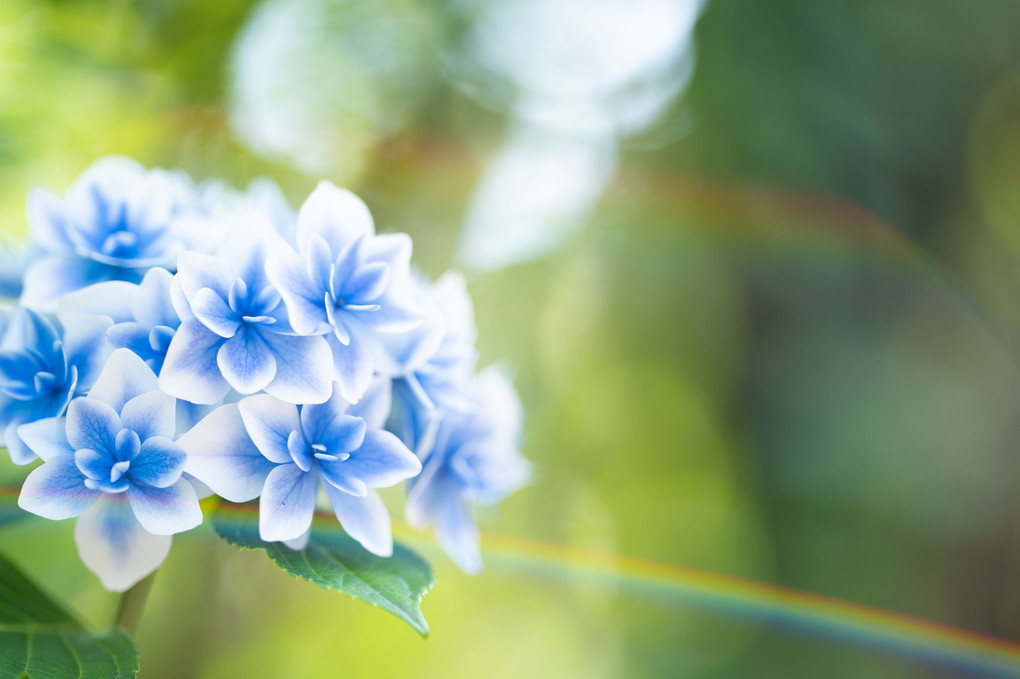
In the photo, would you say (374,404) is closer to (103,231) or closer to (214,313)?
(214,313)

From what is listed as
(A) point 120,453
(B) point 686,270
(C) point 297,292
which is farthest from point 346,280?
→ (B) point 686,270

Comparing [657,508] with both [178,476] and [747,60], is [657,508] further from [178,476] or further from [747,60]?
[178,476]

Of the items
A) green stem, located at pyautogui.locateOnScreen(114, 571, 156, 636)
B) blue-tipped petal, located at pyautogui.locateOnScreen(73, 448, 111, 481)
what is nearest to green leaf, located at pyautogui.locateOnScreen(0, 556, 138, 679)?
green stem, located at pyautogui.locateOnScreen(114, 571, 156, 636)

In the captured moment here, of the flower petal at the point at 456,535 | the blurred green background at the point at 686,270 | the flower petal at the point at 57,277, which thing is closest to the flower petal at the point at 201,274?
the flower petal at the point at 57,277

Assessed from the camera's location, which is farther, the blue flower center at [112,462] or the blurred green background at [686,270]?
the blurred green background at [686,270]

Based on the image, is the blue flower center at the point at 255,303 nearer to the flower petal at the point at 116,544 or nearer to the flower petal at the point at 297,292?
the flower petal at the point at 297,292
